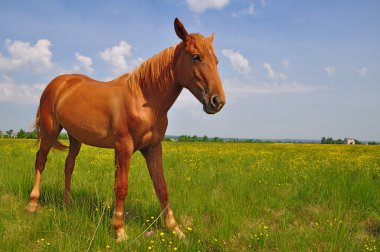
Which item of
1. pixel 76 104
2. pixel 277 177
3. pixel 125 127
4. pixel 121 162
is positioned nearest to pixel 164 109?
pixel 125 127

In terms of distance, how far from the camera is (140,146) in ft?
13.3

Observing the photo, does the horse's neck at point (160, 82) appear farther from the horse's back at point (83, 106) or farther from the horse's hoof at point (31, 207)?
the horse's hoof at point (31, 207)

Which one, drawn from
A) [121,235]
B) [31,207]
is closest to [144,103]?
[121,235]

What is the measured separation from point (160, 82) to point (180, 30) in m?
0.69

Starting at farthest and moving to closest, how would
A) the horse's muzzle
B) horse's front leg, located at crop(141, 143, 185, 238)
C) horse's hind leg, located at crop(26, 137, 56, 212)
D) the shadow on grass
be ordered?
1. horse's hind leg, located at crop(26, 137, 56, 212)
2. the shadow on grass
3. horse's front leg, located at crop(141, 143, 185, 238)
4. the horse's muzzle

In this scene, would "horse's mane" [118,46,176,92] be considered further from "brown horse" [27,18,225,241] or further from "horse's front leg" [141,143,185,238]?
"horse's front leg" [141,143,185,238]

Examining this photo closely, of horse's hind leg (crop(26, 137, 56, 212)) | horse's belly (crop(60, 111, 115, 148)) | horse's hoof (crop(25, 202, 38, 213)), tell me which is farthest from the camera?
horse's hind leg (crop(26, 137, 56, 212))

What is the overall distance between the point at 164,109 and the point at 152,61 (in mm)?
657

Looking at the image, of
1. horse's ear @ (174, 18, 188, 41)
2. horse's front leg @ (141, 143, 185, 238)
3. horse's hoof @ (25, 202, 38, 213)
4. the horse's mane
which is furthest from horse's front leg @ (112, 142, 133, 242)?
horse's hoof @ (25, 202, 38, 213)

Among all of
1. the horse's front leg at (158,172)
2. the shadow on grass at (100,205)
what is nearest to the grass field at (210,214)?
the shadow on grass at (100,205)

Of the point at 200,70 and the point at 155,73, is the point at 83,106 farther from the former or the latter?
the point at 200,70

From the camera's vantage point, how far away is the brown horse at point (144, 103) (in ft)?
11.7

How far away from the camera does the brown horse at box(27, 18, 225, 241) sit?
11.7ft

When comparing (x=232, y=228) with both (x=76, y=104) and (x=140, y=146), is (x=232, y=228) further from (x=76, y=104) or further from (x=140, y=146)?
(x=76, y=104)
